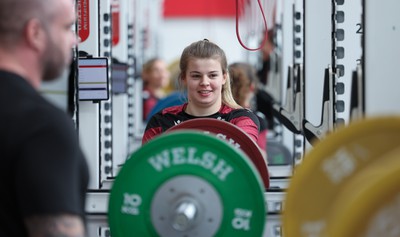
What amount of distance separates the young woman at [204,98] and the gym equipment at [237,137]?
0.59m

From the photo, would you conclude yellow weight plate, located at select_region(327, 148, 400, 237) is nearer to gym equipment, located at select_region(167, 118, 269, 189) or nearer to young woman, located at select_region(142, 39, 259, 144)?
gym equipment, located at select_region(167, 118, 269, 189)

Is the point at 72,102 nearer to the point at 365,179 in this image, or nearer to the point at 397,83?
the point at 397,83

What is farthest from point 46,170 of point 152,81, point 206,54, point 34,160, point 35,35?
point 152,81

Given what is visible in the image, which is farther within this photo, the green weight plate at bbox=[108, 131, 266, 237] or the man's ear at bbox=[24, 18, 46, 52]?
the green weight plate at bbox=[108, 131, 266, 237]

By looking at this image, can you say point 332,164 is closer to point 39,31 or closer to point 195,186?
point 195,186

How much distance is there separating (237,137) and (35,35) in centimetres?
128

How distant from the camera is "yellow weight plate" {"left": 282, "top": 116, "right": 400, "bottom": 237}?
2045 millimetres

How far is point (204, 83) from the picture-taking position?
3.91 m

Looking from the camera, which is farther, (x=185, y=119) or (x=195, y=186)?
(x=185, y=119)

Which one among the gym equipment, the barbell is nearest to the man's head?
the barbell

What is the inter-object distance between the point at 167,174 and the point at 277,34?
6152 mm

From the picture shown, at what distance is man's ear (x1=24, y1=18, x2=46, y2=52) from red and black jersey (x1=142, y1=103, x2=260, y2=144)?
1738 millimetres

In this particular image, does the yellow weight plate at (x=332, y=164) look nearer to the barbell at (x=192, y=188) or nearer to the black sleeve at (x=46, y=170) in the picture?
the barbell at (x=192, y=188)

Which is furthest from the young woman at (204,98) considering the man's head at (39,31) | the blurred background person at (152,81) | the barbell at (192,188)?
the blurred background person at (152,81)
